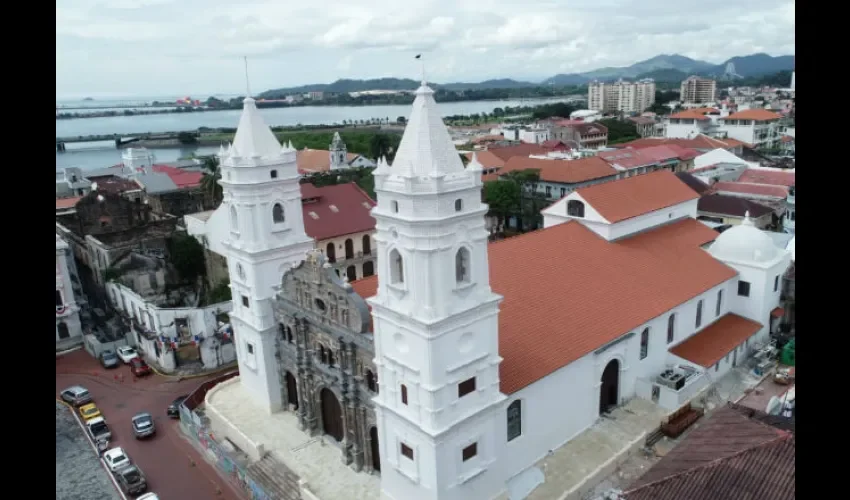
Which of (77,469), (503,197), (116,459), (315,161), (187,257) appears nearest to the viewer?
(116,459)

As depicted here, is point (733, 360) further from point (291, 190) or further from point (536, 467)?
point (291, 190)

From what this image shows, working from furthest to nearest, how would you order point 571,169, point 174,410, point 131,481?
point 571,169 < point 174,410 < point 131,481

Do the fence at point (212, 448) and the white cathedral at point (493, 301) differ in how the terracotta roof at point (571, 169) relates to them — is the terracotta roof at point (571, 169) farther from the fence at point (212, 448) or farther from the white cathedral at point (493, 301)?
the fence at point (212, 448)

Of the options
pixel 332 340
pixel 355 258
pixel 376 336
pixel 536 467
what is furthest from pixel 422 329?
pixel 355 258

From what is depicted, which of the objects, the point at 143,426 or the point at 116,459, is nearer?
the point at 116,459

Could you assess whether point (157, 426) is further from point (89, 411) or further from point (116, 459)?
point (89, 411)

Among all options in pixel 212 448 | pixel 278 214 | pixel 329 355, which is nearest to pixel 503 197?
pixel 278 214
